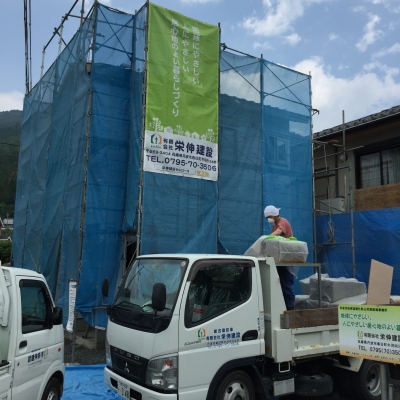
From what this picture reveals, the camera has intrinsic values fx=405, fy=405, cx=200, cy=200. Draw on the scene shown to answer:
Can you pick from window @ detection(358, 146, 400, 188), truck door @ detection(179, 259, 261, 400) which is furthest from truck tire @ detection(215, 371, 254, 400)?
window @ detection(358, 146, 400, 188)

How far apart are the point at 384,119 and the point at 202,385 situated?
10.4 meters

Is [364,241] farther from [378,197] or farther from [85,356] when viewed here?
[85,356]

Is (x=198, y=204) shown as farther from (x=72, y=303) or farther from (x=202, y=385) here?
(x=202, y=385)

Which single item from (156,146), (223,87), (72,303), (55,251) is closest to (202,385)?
(72,303)

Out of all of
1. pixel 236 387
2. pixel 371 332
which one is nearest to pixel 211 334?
pixel 236 387

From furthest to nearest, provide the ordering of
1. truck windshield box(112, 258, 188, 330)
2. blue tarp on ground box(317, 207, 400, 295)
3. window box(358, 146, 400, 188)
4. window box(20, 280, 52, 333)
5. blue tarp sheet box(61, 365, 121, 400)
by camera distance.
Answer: window box(358, 146, 400, 188)
blue tarp on ground box(317, 207, 400, 295)
blue tarp sheet box(61, 365, 121, 400)
truck windshield box(112, 258, 188, 330)
window box(20, 280, 52, 333)

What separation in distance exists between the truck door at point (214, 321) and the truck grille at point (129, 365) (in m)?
0.41

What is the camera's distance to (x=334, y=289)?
566 centimetres

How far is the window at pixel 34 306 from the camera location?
383 cm

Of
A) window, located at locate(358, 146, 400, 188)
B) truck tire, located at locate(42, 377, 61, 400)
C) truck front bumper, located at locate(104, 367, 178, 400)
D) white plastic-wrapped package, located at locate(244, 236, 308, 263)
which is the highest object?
window, located at locate(358, 146, 400, 188)

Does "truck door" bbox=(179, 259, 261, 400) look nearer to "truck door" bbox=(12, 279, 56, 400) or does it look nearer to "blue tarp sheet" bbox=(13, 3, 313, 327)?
"truck door" bbox=(12, 279, 56, 400)

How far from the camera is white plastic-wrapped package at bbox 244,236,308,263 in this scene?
194 inches

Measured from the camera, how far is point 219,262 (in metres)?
4.30

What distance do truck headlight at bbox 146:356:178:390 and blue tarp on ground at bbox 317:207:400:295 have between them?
7763 millimetres
